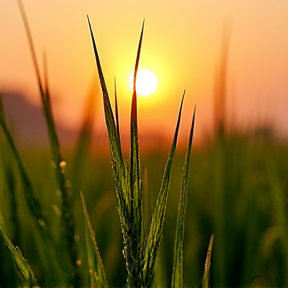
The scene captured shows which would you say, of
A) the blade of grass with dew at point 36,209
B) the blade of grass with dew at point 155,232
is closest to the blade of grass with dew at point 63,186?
the blade of grass with dew at point 36,209

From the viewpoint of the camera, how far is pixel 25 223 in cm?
114

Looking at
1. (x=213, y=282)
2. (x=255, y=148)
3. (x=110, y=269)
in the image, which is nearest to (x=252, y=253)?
(x=213, y=282)

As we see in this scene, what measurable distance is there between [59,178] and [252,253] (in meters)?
0.63

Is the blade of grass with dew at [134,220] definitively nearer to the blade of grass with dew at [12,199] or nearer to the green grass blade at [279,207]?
the blade of grass with dew at [12,199]

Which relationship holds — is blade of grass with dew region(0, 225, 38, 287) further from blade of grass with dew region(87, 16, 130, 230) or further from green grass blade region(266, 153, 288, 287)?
green grass blade region(266, 153, 288, 287)

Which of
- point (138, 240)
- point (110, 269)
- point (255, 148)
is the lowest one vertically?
point (110, 269)

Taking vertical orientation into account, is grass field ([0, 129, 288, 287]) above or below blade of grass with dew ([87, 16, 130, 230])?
below

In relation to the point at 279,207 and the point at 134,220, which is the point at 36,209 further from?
the point at 279,207

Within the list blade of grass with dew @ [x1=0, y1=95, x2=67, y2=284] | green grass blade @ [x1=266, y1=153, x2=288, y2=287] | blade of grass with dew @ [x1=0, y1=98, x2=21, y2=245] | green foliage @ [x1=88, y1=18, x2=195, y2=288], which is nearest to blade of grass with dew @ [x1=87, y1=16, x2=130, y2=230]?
green foliage @ [x1=88, y1=18, x2=195, y2=288]

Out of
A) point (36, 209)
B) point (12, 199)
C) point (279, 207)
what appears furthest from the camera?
point (279, 207)

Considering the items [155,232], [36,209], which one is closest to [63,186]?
[36,209]

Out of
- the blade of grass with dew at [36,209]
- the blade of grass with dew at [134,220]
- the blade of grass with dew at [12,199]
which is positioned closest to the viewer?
the blade of grass with dew at [134,220]

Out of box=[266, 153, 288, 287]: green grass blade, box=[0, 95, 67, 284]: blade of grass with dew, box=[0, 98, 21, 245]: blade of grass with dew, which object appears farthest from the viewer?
box=[266, 153, 288, 287]: green grass blade

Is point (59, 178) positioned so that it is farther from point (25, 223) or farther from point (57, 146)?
point (25, 223)
